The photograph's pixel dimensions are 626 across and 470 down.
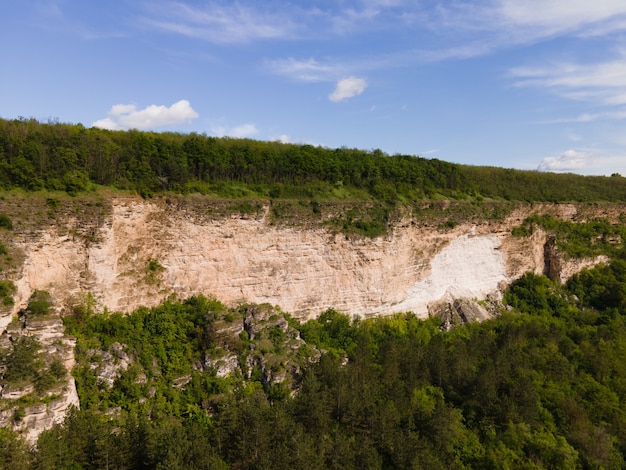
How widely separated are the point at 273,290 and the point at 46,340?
12.8 metres

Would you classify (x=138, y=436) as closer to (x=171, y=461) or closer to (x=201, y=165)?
(x=171, y=461)

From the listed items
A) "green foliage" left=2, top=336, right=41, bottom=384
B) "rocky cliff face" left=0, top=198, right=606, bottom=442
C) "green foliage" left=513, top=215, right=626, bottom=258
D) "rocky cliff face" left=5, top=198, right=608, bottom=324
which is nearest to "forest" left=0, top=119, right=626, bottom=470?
"green foliage" left=2, top=336, right=41, bottom=384

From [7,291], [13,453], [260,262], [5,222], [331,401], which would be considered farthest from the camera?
[260,262]

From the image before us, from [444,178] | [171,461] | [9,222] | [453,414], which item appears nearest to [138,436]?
[171,461]

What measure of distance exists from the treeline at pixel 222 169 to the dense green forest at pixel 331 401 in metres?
7.39

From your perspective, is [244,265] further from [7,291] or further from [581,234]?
[581,234]

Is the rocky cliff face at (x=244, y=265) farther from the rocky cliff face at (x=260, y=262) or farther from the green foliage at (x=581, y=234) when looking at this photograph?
the green foliage at (x=581, y=234)

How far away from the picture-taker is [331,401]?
1997 centimetres

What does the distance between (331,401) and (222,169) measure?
16473mm

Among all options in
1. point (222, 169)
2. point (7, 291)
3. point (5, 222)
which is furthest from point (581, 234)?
point (5, 222)

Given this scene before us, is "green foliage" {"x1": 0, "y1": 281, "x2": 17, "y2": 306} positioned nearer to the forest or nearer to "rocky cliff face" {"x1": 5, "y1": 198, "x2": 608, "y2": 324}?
the forest

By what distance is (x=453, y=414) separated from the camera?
20547mm

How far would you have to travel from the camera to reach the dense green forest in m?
16.2

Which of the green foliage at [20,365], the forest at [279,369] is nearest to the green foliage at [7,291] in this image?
the forest at [279,369]
